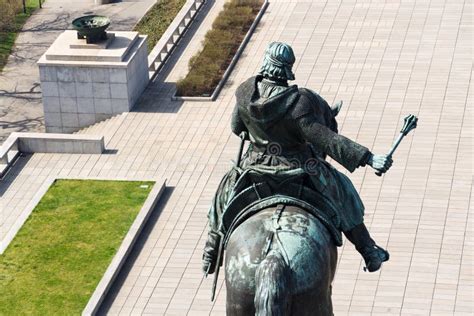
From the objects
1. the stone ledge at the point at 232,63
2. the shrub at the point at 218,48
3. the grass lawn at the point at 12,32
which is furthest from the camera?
the grass lawn at the point at 12,32

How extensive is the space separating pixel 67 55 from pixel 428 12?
15.0 m

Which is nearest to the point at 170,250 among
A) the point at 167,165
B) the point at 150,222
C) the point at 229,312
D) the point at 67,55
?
the point at 150,222

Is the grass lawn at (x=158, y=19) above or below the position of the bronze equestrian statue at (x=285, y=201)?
below

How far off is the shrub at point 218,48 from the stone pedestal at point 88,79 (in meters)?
2.05

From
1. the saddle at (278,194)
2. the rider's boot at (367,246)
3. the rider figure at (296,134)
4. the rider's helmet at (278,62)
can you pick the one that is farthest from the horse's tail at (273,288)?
the rider's helmet at (278,62)

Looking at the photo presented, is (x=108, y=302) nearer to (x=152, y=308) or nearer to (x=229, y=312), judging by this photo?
(x=152, y=308)

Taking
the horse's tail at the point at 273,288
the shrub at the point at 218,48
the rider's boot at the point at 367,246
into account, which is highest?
the horse's tail at the point at 273,288

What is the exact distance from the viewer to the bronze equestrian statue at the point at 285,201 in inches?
825

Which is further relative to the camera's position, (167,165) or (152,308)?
(167,165)

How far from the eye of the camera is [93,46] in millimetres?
50312

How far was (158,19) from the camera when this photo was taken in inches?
2413

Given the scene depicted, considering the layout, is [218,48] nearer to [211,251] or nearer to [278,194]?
[211,251]

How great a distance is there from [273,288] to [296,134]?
2.49 m

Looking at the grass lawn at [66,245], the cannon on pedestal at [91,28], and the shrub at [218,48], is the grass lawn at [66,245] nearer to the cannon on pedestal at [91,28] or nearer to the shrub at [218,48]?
the cannon on pedestal at [91,28]
